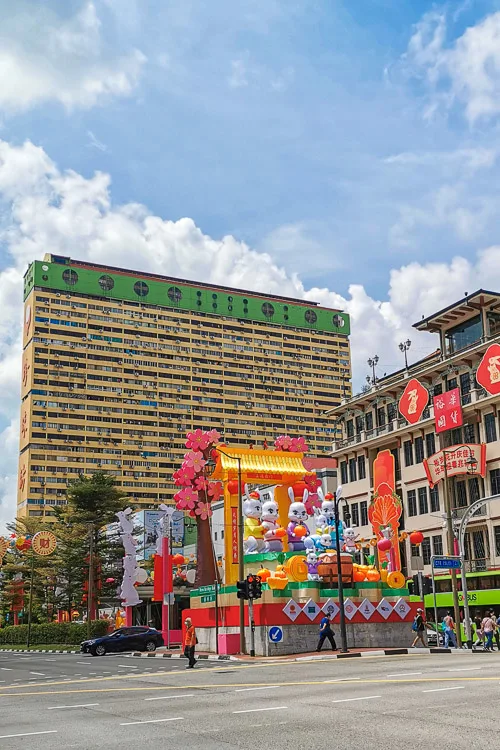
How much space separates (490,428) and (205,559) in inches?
794

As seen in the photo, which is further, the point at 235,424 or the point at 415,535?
the point at 235,424

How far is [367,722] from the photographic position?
11250 mm

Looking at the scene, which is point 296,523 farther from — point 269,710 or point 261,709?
point 269,710

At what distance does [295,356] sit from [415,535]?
348 feet

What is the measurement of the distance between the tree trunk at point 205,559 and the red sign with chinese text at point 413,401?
820 inches

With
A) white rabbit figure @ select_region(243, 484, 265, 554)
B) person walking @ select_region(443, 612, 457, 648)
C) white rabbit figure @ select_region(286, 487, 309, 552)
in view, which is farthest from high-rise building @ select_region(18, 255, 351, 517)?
person walking @ select_region(443, 612, 457, 648)

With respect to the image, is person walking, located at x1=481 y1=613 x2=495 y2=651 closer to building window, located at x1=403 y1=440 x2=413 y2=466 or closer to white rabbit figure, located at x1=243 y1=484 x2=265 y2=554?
white rabbit figure, located at x1=243 y1=484 x2=265 y2=554

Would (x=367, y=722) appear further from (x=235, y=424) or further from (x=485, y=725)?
(x=235, y=424)

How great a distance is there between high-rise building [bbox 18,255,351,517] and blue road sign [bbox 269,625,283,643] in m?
93.1

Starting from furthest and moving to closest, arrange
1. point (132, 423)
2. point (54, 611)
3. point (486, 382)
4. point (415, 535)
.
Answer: point (132, 423) → point (54, 611) → point (486, 382) → point (415, 535)

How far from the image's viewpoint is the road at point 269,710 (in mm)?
10320

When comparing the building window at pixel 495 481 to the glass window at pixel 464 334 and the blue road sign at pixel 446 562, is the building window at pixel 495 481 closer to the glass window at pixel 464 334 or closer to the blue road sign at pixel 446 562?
the glass window at pixel 464 334

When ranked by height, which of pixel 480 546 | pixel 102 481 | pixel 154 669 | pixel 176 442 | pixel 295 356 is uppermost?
pixel 295 356

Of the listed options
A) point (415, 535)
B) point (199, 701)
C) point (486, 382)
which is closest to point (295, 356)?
point (486, 382)
